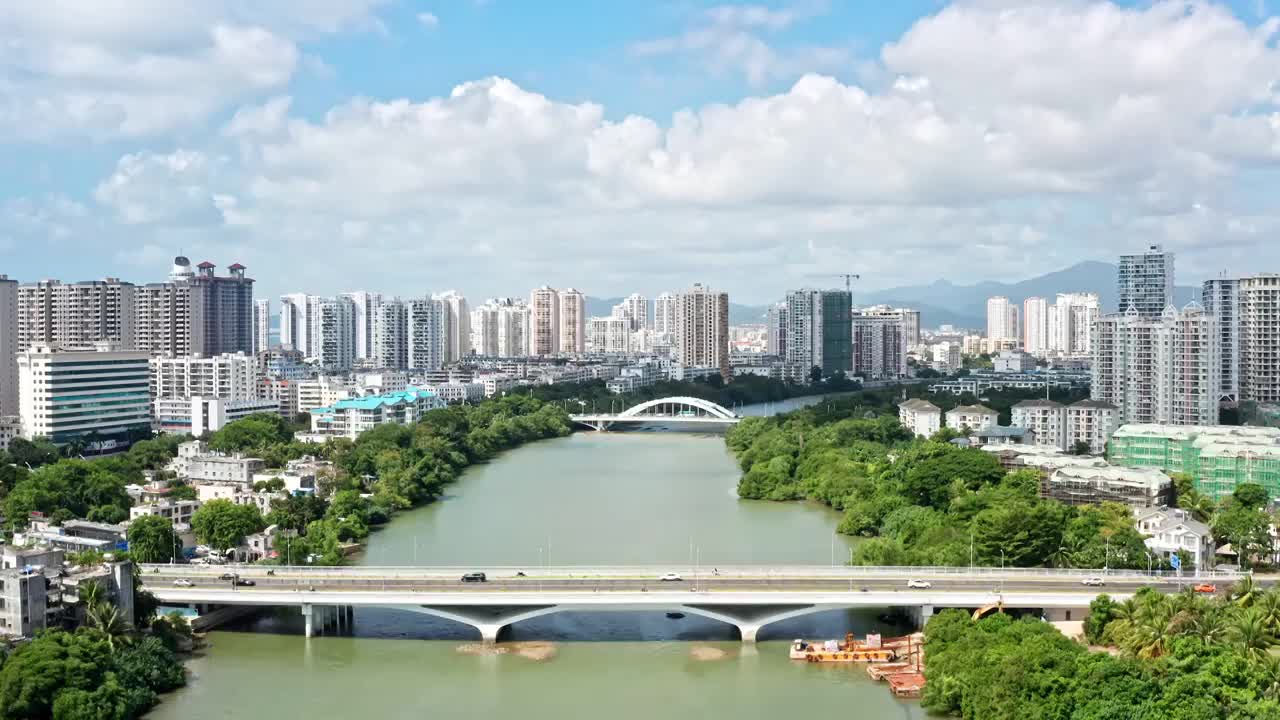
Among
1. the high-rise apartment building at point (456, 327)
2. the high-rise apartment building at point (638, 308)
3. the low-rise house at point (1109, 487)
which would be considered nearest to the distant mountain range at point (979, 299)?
the high-rise apartment building at point (638, 308)

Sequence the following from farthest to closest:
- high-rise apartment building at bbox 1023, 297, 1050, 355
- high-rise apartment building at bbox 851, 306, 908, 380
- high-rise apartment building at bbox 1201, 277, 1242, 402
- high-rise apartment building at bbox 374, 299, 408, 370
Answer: high-rise apartment building at bbox 1023, 297, 1050, 355 → high-rise apartment building at bbox 851, 306, 908, 380 → high-rise apartment building at bbox 374, 299, 408, 370 → high-rise apartment building at bbox 1201, 277, 1242, 402

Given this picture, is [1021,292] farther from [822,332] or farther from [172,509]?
[172,509]

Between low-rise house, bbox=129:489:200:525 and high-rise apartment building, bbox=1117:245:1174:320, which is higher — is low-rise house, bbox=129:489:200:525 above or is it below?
below

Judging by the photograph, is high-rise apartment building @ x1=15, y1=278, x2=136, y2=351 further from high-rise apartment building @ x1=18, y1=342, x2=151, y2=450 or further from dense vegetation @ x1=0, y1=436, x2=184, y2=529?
dense vegetation @ x1=0, y1=436, x2=184, y2=529

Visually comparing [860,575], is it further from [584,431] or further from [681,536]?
[584,431]

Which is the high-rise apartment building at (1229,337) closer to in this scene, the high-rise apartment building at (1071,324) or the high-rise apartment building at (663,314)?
the high-rise apartment building at (1071,324)

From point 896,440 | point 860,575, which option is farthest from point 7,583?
point 896,440

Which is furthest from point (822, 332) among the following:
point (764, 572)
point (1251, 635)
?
point (1251, 635)

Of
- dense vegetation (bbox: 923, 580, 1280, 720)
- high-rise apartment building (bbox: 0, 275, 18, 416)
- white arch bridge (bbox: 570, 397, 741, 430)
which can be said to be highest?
high-rise apartment building (bbox: 0, 275, 18, 416)

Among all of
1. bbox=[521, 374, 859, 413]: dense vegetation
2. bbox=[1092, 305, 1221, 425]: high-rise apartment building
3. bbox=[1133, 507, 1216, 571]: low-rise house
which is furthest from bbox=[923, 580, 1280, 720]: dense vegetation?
bbox=[521, 374, 859, 413]: dense vegetation
